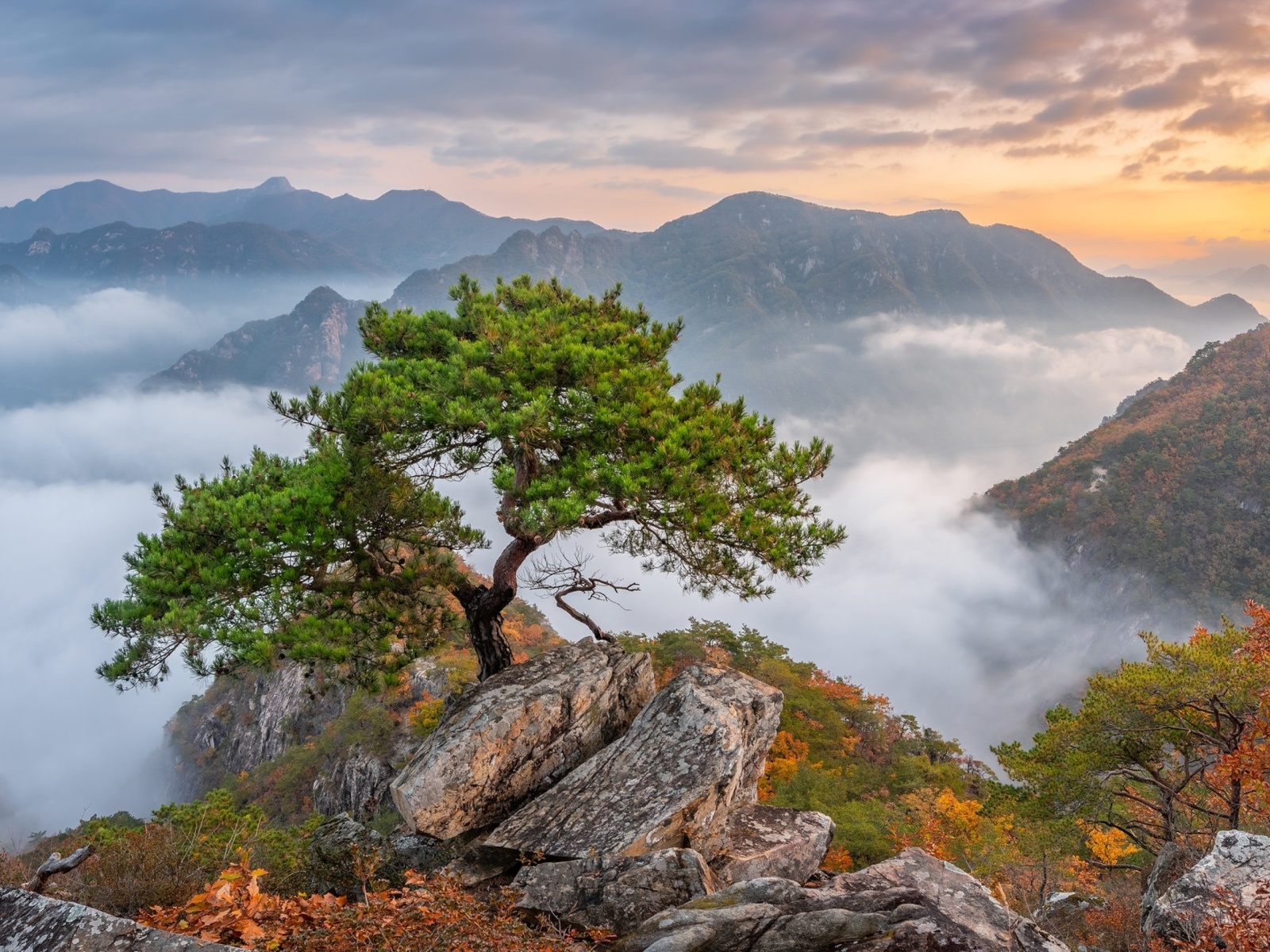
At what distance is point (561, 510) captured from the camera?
9.44 metres

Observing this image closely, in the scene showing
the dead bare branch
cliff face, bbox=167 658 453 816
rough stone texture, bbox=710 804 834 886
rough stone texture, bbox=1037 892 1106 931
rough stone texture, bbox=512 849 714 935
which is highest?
the dead bare branch

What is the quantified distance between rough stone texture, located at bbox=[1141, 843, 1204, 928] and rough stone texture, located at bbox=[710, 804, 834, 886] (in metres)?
4.22

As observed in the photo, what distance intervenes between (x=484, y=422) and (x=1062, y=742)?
42.9 ft

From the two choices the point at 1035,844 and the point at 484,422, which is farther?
the point at 1035,844

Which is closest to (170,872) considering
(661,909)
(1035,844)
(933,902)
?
(661,909)

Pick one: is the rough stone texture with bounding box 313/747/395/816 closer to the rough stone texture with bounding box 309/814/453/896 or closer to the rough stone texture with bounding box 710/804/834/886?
the rough stone texture with bounding box 309/814/453/896

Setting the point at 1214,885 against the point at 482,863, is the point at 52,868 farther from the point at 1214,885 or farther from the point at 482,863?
the point at 1214,885

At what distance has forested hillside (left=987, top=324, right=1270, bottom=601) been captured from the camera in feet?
351

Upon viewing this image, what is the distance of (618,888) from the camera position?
7426 mm

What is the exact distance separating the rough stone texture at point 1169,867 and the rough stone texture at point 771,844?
422 centimetres

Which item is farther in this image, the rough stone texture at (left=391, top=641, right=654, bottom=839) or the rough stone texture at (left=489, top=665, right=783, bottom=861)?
the rough stone texture at (left=391, top=641, right=654, bottom=839)

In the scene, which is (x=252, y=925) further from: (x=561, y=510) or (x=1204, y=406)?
(x=1204, y=406)

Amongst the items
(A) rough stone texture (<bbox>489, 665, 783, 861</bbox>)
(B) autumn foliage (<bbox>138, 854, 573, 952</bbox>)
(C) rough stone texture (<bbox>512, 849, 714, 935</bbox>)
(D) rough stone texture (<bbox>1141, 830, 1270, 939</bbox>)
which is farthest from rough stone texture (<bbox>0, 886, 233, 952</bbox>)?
(D) rough stone texture (<bbox>1141, 830, 1270, 939</bbox>)

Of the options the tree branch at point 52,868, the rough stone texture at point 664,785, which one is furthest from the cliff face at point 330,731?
the rough stone texture at point 664,785
